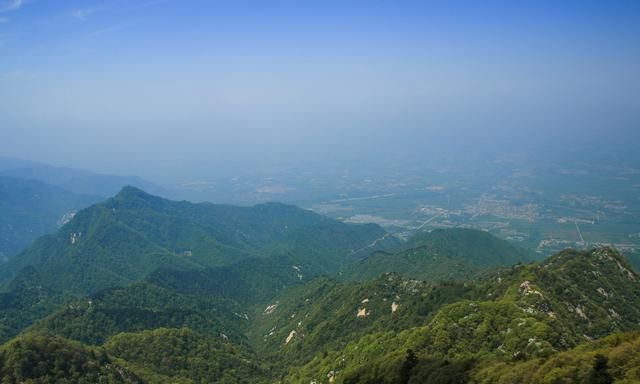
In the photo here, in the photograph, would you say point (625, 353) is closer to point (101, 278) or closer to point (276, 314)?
point (276, 314)

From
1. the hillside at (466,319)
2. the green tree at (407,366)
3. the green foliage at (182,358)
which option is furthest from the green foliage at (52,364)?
the green tree at (407,366)

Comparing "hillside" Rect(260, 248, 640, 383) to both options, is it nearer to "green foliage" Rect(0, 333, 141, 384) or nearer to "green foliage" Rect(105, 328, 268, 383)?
"green foliage" Rect(105, 328, 268, 383)

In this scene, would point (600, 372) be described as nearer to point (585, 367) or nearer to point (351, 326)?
point (585, 367)

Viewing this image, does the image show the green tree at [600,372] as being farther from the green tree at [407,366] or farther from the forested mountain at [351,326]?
the green tree at [407,366]

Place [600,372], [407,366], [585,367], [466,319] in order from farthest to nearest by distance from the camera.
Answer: [466,319] < [407,366] < [585,367] < [600,372]

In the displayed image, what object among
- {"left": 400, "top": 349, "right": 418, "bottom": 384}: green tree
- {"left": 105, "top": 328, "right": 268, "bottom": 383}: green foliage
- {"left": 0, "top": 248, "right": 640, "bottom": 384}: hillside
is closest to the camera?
{"left": 0, "top": 248, "right": 640, "bottom": 384}: hillside

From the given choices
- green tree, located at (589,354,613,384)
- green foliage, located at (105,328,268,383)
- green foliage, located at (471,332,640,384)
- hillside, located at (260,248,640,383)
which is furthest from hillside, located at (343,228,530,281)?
green tree, located at (589,354,613,384)

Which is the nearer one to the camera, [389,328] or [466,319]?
[466,319]

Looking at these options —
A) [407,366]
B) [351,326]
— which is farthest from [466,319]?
[351,326]
